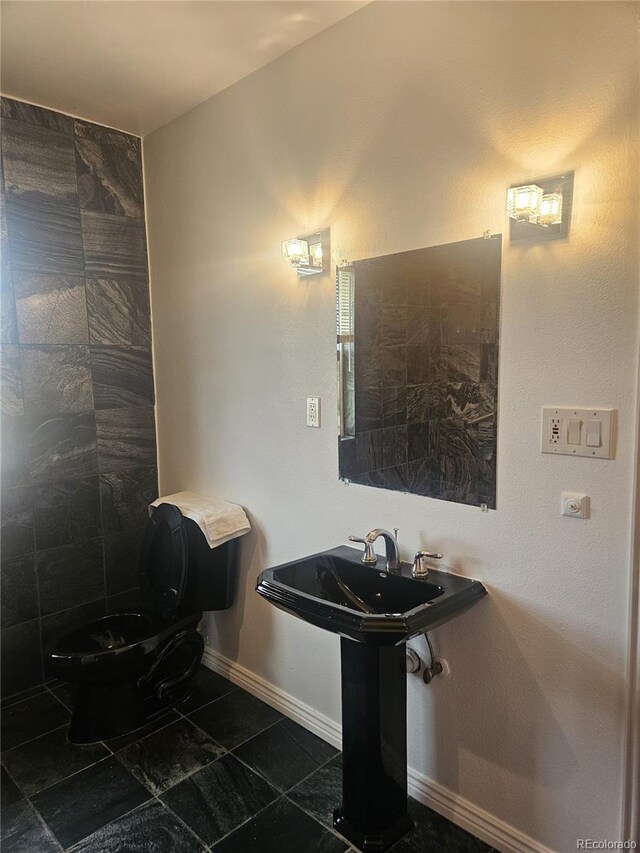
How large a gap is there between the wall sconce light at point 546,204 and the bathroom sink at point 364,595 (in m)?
1.02

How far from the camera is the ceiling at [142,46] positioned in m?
1.83

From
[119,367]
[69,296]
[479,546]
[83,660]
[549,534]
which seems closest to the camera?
[549,534]

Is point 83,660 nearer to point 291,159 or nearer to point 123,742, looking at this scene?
point 123,742

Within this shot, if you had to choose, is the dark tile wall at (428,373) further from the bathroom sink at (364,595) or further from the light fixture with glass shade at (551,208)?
the bathroom sink at (364,595)

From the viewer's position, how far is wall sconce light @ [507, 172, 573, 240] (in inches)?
56.2

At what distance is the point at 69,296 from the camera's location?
262cm

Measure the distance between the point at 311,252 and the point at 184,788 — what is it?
1946mm

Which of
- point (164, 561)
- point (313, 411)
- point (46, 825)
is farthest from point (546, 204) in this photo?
point (46, 825)

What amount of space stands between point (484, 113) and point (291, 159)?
80cm

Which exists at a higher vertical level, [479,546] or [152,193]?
[152,193]

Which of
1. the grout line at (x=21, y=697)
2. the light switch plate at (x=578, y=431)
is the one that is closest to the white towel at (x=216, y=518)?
the grout line at (x=21, y=697)

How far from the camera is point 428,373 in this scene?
1780 mm

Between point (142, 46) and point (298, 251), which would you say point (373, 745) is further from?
point (142, 46)

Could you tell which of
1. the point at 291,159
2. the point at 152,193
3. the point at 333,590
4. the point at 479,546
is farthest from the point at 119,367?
the point at 479,546
